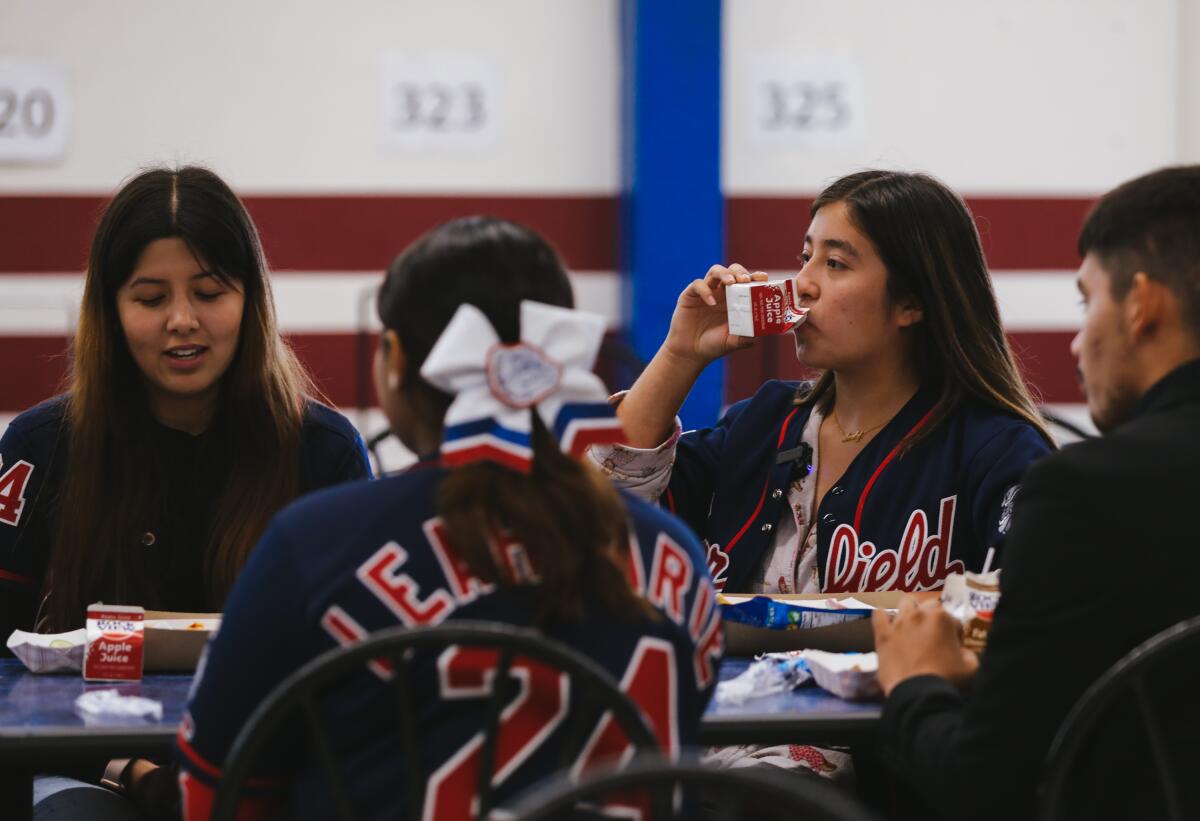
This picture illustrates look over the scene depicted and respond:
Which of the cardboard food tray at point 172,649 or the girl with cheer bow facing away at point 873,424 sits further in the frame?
the girl with cheer bow facing away at point 873,424

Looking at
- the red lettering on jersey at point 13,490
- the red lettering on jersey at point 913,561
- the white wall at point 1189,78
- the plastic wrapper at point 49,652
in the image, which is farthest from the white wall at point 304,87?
the plastic wrapper at point 49,652

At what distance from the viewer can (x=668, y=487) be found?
2484 mm

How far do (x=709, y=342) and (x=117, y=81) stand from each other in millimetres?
2855

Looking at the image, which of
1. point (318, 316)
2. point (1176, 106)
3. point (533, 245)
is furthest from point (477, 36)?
point (533, 245)

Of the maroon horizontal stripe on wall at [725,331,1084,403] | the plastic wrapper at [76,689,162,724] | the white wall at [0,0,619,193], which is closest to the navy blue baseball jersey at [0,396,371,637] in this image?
the plastic wrapper at [76,689,162,724]

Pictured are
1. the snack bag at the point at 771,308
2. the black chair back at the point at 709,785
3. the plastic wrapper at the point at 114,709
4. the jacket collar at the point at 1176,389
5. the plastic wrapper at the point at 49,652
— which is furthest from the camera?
the snack bag at the point at 771,308

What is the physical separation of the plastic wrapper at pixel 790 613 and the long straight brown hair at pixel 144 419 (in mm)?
769

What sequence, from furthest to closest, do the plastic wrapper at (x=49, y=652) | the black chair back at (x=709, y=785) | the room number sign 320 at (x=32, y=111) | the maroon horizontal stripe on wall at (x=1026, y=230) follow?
the maroon horizontal stripe on wall at (x=1026, y=230) → the room number sign 320 at (x=32, y=111) → the plastic wrapper at (x=49, y=652) → the black chair back at (x=709, y=785)

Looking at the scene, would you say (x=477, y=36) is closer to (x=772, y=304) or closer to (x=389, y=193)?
(x=389, y=193)

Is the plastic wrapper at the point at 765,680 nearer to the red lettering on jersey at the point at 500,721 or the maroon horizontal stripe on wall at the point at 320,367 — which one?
the red lettering on jersey at the point at 500,721

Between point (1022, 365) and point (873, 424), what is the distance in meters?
2.80

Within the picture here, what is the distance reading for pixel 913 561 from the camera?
2211mm

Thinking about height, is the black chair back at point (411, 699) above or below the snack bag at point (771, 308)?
below

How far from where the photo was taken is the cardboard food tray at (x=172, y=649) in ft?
5.92
